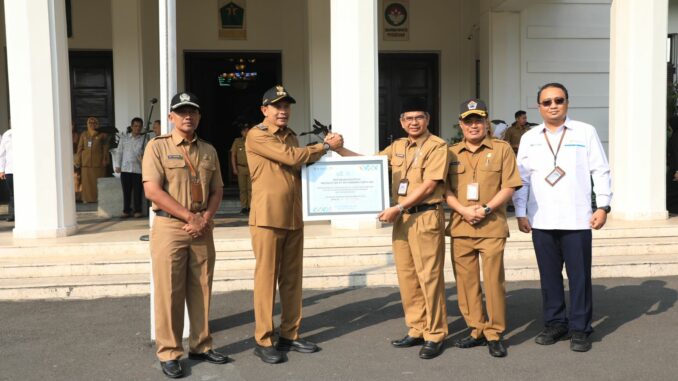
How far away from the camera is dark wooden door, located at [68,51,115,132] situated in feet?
48.4

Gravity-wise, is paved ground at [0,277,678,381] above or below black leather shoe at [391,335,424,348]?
below

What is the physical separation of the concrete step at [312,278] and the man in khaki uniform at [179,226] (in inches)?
97.3

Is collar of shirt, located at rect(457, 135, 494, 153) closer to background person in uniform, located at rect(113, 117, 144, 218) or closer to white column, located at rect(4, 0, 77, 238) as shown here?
white column, located at rect(4, 0, 77, 238)

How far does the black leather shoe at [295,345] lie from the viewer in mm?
5293

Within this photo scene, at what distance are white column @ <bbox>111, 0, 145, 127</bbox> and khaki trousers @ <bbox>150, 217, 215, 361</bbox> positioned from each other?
9.69 meters

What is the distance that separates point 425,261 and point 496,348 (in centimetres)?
83

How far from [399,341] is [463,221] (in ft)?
3.53

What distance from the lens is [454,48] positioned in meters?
15.8

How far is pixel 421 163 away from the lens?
513 centimetres

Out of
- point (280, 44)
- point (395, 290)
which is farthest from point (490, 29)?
point (395, 290)

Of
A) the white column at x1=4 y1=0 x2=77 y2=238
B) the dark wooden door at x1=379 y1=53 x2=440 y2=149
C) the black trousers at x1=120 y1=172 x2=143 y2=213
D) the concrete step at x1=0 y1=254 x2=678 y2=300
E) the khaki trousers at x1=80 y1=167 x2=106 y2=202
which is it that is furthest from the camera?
the dark wooden door at x1=379 y1=53 x2=440 y2=149

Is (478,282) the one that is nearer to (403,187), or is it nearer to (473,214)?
(473,214)

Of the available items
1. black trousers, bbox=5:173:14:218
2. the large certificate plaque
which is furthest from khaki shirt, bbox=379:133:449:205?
black trousers, bbox=5:173:14:218

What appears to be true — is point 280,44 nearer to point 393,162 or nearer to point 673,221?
point 673,221
